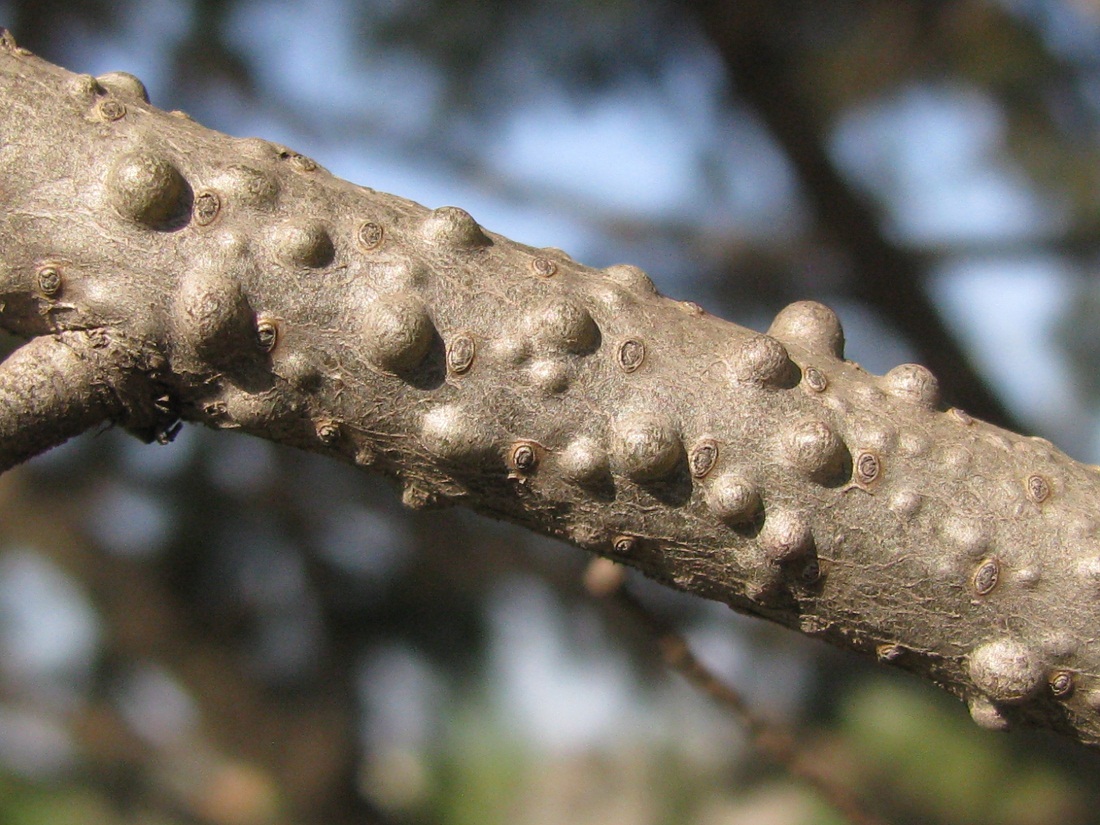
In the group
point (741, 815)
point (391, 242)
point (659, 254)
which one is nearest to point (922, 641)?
point (391, 242)

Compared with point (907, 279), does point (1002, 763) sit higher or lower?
lower

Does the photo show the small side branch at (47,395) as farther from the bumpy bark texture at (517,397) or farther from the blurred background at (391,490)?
the blurred background at (391,490)

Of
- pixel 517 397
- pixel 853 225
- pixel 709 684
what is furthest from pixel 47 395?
pixel 853 225

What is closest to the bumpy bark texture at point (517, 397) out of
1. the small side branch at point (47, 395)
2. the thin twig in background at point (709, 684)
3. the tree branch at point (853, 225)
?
the small side branch at point (47, 395)

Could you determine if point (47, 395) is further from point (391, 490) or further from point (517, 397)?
point (391, 490)

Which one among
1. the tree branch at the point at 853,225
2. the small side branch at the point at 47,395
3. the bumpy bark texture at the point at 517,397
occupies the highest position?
the tree branch at the point at 853,225

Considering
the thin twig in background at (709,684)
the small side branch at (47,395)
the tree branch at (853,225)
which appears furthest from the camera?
the tree branch at (853,225)

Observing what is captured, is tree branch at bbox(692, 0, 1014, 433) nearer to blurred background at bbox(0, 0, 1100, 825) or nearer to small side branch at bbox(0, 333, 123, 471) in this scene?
blurred background at bbox(0, 0, 1100, 825)

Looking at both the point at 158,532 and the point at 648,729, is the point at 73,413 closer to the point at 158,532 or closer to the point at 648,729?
the point at 158,532
